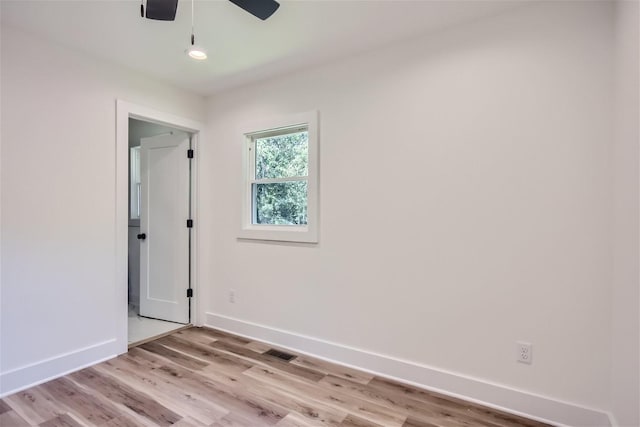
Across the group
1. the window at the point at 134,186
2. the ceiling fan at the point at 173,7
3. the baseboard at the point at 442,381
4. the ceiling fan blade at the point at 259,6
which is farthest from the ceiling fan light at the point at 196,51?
the window at the point at 134,186

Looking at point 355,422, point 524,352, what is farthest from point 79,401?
point 524,352

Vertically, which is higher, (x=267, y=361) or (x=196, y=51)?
(x=196, y=51)

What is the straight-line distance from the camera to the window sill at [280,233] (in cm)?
289

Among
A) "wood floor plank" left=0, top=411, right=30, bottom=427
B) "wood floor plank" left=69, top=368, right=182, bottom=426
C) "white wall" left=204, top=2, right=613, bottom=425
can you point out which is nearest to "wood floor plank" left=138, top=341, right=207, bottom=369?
"wood floor plank" left=69, top=368, right=182, bottom=426

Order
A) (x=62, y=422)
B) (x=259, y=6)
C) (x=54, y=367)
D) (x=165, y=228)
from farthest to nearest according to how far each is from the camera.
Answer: (x=165, y=228) → (x=54, y=367) → (x=62, y=422) → (x=259, y=6)

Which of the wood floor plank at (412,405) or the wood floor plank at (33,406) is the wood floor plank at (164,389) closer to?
the wood floor plank at (33,406)

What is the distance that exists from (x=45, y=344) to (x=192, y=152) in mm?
2114

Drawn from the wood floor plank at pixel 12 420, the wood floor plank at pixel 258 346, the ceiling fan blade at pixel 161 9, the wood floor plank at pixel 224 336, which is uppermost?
the ceiling fan blade at pixel 161 9

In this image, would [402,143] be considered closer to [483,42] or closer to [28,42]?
[483,42]

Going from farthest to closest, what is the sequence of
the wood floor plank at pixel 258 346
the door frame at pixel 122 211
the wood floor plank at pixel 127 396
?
the wood floor plank at pixel 258 346 < the door frame at pixel 122 211 < the wood floor plank at pixel 127 396

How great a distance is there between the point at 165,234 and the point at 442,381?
3138 millimetres

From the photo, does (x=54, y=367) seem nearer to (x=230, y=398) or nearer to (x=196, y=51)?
(x=230, y=398)

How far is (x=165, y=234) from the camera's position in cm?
373

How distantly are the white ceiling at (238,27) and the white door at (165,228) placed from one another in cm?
109
